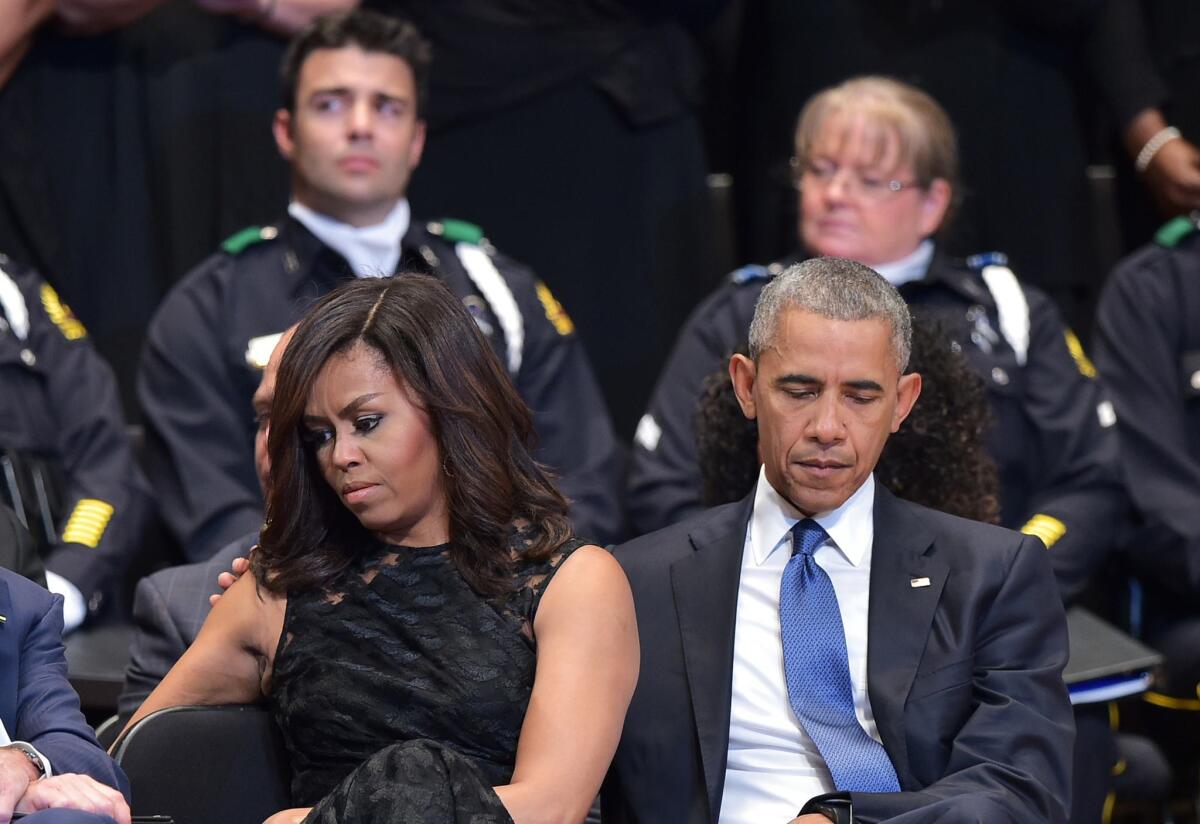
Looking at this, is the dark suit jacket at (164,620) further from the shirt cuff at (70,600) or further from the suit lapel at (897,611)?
the suit lapel at (897,611)

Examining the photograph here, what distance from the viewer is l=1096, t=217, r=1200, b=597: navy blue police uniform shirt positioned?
414cm

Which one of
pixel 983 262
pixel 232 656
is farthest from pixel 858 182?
pixel 232 656

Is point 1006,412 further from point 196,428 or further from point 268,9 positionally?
point 268,9

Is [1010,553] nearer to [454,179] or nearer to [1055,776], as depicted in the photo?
[1055,776]

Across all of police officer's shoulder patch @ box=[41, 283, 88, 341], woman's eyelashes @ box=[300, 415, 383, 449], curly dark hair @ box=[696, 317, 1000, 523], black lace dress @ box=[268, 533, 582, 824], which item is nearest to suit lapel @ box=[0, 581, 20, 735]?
black lace dress @ box=[268, 533, 582, 824]

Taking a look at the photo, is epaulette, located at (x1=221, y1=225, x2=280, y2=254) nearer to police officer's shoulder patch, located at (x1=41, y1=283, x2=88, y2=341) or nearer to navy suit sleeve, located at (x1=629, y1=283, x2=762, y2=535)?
police officer's shoulder patch, located at (x1=41, y1=283, x2=88, y2=341)

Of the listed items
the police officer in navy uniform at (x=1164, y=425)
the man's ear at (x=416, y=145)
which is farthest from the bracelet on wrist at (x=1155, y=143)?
the man's ear at (x=416, y=145)

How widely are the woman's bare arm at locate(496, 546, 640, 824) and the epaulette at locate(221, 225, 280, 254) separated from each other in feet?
5.80

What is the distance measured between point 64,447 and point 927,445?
1.77 metres

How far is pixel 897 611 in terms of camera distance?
283 cm

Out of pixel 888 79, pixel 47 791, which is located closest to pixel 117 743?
pixel 47 791

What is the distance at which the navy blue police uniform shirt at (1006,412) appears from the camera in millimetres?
4137

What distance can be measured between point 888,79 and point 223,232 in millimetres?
1550

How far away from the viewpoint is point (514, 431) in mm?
2818
